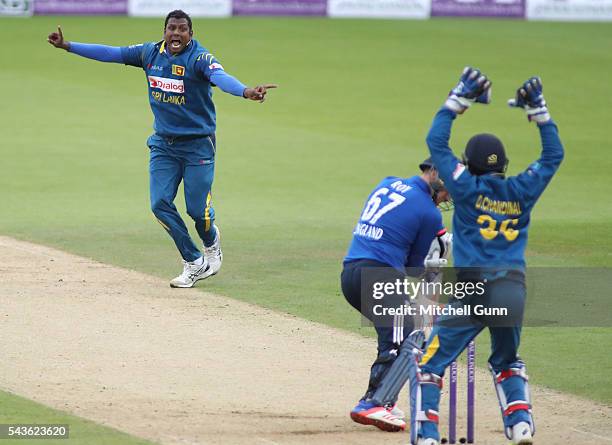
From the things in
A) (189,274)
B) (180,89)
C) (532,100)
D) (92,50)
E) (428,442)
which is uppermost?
(532,100)

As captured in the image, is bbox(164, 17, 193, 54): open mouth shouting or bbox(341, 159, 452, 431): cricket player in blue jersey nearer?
bbox(341, 159, 452, 431): cricket player in blue jersey

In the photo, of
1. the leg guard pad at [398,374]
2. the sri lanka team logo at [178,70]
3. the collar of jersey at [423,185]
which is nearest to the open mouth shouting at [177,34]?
the sri lanka team logo at [178,70]

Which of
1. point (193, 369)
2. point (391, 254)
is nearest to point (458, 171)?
point (391, 254)

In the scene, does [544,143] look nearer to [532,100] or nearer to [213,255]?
[532,100]

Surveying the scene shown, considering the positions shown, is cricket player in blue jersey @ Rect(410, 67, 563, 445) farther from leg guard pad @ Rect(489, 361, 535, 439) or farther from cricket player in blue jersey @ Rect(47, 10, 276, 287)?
cricket player in blue jersey @ Rect(47, 10, 276, 287)

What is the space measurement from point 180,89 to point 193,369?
3440 millimetres

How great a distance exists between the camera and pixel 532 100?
24.4ft

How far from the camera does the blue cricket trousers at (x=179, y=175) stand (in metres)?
12.1

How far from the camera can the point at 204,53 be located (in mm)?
11922

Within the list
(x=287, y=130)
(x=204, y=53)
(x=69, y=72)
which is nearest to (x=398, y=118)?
(x=287, y=130)

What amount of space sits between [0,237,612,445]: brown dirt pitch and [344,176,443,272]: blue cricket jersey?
44.5 inches

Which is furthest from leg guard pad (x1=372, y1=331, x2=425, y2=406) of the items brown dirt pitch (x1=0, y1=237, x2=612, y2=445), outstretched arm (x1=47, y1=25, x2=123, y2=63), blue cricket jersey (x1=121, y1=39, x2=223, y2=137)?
outstretched arm (x1=47, y1=25, x2=123, y2=63)

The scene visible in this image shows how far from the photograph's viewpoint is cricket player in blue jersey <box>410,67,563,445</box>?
741 cm

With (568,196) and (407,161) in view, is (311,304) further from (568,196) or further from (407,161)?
(407,161)
